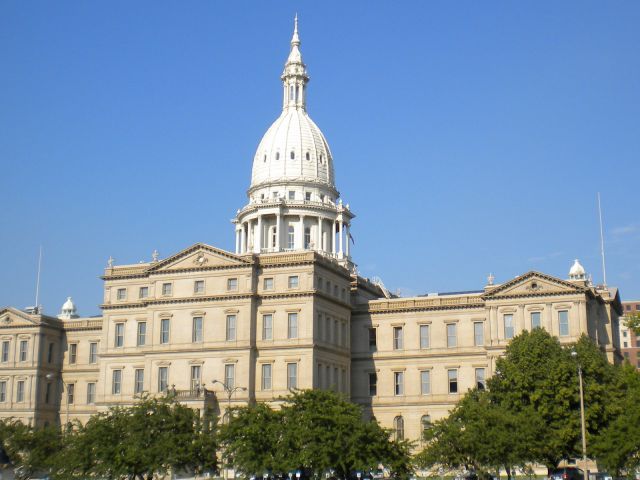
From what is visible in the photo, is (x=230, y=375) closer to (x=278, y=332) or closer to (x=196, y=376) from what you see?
(x=196, y=376)

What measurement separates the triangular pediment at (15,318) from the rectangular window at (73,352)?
5.28 meters

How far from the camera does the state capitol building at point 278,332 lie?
93750 mm

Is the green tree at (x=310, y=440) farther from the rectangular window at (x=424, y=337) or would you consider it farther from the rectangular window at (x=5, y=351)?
the rectangular window at (x=5, y=351)

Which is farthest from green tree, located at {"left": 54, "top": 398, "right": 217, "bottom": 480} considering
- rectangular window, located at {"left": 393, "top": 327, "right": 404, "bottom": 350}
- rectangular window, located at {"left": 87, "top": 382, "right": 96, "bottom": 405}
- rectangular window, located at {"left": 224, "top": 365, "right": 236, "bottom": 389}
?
rectangular window, located at {"left": 87, "top": 382, "right": 96, "bottom": 405}

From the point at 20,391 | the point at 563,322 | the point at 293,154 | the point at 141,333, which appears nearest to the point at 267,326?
the point at 141,333

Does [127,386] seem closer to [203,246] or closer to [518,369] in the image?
[203,246]

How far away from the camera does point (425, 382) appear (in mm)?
102938

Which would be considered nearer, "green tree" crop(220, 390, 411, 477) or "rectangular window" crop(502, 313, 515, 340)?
"green tree" crop(220, 390, 411, 477)

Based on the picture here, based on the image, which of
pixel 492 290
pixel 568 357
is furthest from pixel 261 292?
pixel 568 357

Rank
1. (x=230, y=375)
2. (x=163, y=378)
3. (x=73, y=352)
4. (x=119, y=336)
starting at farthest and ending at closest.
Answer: (x=73, y=352)
(x=119, y=336)
(x=163, y=378)
(x=230, y=375)

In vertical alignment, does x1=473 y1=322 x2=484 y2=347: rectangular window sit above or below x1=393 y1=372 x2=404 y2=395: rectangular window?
above

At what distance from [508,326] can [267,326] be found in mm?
24394

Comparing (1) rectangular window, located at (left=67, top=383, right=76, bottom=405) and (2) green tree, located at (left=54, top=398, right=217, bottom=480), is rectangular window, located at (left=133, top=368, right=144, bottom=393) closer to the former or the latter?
(1) rectangular window, located at (left=67, top=383, right=76, bottom=405)

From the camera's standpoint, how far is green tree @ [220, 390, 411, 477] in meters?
61.1
